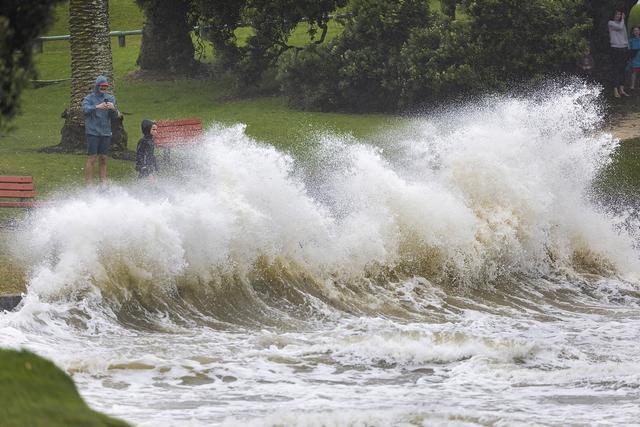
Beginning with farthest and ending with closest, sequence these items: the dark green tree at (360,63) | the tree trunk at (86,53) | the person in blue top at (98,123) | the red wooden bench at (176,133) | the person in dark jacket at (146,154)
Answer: the dark green tree at (360,63)
the tree trunk at (86,53)
the red wooden bench at (176,133)
the person in blue top at (98,123)
the person in dark jacket at (146,154)

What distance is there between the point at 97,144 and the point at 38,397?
1236 cm

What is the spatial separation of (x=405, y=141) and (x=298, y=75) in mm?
4925

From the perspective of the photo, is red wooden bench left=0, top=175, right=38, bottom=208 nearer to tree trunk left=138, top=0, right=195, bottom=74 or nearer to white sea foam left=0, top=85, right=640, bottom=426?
white sea foam left=0, top=85, right=640, bottom=426

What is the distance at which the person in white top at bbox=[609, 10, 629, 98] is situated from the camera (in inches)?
945

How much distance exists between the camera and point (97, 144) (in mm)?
17422

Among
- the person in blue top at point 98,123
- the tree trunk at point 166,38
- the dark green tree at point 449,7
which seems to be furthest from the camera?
the tree trunk at point 166,38

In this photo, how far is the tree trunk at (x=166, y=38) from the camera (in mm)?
26578

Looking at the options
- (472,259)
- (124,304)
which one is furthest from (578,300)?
(124,304)

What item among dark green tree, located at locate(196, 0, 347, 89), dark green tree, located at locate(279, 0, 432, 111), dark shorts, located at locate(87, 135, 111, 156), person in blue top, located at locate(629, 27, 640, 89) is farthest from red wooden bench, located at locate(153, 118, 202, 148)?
person in blue top, located at locate(629, 27, 640, 89)

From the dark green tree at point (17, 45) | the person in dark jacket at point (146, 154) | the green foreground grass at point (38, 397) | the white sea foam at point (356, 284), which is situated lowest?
the white sea foam at point (356, 284)

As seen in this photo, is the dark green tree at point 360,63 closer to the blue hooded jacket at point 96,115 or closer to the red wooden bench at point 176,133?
the red wooden bench at point 176,133

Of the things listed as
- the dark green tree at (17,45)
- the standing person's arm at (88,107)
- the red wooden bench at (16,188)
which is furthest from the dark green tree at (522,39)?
the dark green tree at (17,45)

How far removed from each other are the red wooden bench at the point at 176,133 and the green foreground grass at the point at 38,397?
539 inches

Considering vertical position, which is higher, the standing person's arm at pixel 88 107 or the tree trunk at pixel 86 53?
the tree trunk at pixel 86 53
